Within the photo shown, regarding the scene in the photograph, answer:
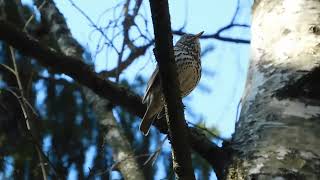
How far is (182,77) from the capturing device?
12.5ft

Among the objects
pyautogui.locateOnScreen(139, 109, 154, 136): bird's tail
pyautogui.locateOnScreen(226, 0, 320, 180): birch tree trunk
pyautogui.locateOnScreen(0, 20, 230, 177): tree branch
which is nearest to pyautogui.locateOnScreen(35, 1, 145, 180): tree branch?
pyautogui.locateOnScreen(139, 109, 154, 136): bird's tail

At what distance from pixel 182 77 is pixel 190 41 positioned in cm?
55

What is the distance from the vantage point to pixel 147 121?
3.42m

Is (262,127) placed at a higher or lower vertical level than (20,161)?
lower

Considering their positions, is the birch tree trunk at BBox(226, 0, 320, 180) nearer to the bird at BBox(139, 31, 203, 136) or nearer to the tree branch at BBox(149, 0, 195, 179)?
the tree branch at BBox(149, 0, 195, 179)

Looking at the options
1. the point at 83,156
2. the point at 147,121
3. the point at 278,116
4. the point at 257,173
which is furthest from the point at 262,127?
the point at 83,156

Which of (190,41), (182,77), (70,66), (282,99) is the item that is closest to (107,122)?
(182,77)

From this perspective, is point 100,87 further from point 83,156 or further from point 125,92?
point 83,156

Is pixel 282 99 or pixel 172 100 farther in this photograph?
pixel 282 99

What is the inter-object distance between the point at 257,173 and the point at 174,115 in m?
0.32

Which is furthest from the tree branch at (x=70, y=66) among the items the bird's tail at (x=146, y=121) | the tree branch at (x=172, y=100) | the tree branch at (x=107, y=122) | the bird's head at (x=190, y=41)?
the bird's head at (x=190, y=41)

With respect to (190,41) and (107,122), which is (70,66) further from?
(190,41)

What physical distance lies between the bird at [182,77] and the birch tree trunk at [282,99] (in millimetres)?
846

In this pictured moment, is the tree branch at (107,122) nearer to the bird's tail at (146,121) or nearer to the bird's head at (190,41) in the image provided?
the bird's tail at (146,121)
